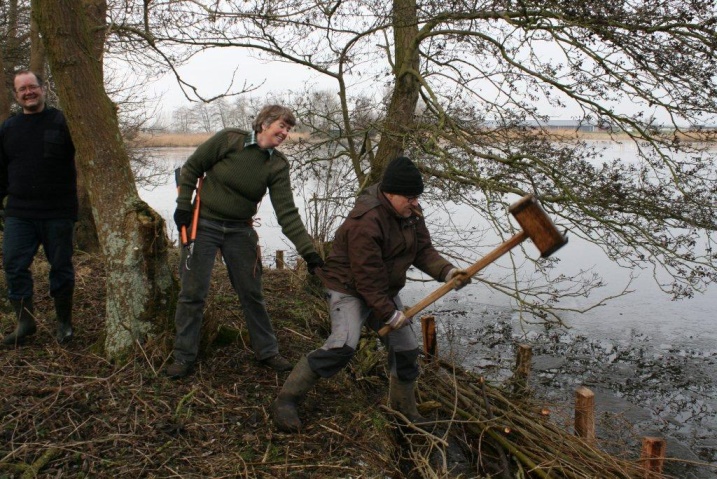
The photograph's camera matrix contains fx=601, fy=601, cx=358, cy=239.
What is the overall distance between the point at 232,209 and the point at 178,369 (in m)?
1.10

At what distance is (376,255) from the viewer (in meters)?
3.39

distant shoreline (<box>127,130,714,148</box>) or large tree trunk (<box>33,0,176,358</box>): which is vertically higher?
distant shoreline (<box>127,130,714,148</box>)

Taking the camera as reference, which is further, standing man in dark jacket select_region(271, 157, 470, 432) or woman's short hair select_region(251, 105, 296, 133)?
woman's short hair select_region(251, 105, 296, 133)

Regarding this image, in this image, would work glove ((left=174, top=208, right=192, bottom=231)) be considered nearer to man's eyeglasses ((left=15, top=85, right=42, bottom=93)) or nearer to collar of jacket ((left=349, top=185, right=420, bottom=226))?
collar of jacket ((left=349, top=185, right=420, bottom=226))

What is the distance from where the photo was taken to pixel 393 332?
12.2ft

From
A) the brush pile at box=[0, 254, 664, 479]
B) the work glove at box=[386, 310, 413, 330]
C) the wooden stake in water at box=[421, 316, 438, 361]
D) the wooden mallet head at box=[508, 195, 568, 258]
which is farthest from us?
the wooden stake in water at box=[421, 316, 438, 361]

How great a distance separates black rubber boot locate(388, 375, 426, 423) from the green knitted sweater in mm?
1078

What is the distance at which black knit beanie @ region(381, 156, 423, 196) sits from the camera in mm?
3363

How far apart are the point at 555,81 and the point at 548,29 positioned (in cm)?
51

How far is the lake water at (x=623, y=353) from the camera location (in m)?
6.29

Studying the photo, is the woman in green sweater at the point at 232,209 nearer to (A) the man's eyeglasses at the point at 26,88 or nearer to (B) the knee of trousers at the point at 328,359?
(B) the knee of trousers at the point at 328,359

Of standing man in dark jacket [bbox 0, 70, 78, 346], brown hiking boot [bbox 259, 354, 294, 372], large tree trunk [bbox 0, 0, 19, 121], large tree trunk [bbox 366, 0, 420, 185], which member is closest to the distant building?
large tree trunk [bbox 366, 0, 420, 185]

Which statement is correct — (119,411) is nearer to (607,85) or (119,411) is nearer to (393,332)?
(393,332)

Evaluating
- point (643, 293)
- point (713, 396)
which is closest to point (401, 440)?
point (713, 396)
